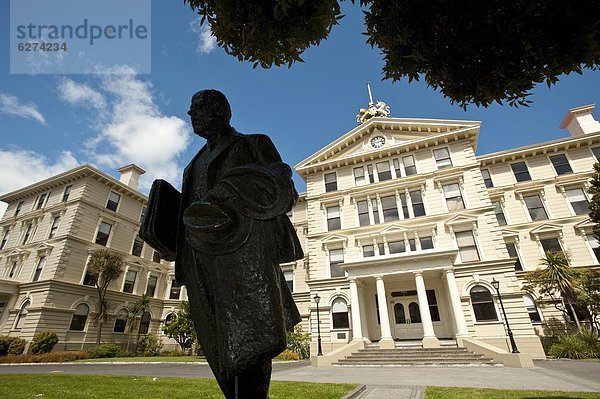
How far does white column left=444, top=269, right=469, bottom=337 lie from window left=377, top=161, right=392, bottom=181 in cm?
951

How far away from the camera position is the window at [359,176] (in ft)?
85.2

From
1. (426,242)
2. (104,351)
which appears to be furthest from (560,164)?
(104,351)

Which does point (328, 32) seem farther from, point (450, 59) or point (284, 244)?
point (284, 244)

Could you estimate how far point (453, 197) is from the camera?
879 inches

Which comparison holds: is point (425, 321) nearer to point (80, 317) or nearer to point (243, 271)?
point (243, 271)

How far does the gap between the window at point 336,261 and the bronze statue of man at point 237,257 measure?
72.9 ft

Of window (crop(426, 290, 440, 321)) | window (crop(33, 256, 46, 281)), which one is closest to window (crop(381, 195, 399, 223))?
window (crop(426, 290, 440, 321))

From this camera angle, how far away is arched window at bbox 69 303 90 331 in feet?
83.9

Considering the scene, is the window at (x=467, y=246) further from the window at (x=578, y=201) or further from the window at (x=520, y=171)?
the window at (x=578, y=201)

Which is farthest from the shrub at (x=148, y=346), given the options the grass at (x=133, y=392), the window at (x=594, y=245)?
the window at (x=594, y=245)

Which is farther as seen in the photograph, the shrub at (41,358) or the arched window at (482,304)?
the shrub at (41,358)

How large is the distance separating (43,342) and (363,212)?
2643 cm

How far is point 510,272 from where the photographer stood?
61.5 feet

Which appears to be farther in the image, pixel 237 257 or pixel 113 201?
pixel 113 201
